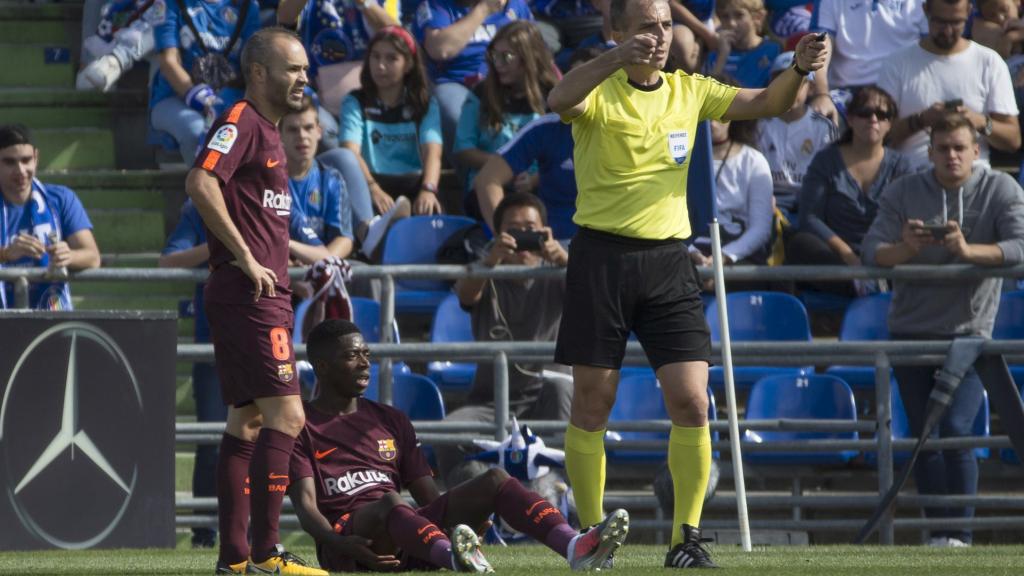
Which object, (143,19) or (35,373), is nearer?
(35,373)

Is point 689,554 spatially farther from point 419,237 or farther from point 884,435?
point 419,237

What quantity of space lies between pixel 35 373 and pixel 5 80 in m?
5.99

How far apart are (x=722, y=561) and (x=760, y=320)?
10.4 ft

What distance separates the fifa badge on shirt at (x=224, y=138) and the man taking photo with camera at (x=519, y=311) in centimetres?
283

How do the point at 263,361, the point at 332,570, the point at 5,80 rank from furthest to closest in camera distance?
the point at 5,80, the point at 332,570, the point at 263,361

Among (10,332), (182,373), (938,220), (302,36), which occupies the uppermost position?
(302,36)

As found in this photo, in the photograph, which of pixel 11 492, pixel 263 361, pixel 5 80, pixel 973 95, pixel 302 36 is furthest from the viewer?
pixel 5 80

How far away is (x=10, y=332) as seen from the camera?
730 centimetres

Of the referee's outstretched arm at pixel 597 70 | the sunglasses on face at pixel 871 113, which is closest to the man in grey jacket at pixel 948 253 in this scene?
the sunglasses on face at pixel 871 113

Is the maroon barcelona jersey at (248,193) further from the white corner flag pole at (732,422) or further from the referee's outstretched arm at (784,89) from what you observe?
the white corner flag pole at (732,422)

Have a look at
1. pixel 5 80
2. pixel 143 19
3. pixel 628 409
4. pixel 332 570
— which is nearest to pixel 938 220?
pixel 628 409

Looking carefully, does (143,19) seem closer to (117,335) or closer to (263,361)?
(117,335)

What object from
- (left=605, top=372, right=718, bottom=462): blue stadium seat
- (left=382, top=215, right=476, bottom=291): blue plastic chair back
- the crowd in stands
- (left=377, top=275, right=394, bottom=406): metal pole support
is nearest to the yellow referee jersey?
the crowd in stands

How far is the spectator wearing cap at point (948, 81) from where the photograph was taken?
1038 centimetres
